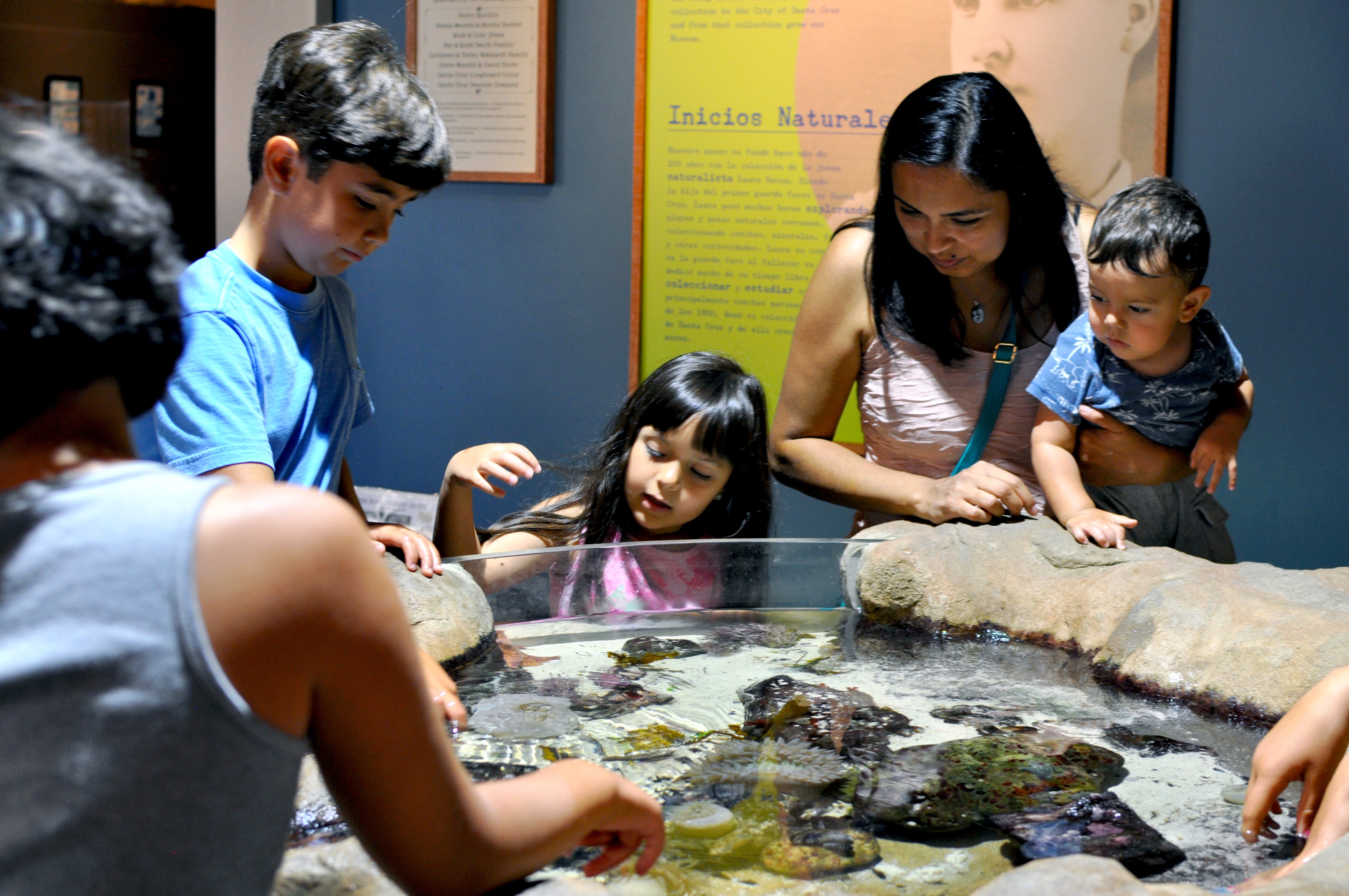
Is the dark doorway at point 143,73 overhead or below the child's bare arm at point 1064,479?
overhead

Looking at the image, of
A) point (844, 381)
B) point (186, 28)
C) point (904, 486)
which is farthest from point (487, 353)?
point (904, 486)

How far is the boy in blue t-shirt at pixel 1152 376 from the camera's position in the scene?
2.51 m

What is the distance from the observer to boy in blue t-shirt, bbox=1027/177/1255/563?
251 centimetres

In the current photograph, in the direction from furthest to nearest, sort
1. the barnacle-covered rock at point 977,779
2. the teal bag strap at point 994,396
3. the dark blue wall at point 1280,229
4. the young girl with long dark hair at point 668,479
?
the dark blue wall at point 1280,229 → the young girl with long dark hair at point 668,479 → the teal bag strap at point 994,396 → the barnacle-covered rock at point 977,779

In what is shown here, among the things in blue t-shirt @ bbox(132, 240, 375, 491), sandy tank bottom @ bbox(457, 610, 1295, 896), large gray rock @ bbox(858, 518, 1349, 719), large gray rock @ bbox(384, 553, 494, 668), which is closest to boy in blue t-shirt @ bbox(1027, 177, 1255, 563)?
large gray rock @ bbox(858, 518, 1349, 719)

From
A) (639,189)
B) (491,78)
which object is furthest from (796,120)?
(491,78)

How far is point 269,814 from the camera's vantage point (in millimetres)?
752

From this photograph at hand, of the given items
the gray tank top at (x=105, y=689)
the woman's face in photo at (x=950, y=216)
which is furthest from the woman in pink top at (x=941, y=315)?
the gray tank top at (x=105, y=689)

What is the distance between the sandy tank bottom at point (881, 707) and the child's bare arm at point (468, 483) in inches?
12.4

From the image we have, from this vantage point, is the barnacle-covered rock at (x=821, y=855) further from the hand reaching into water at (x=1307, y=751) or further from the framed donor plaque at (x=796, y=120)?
the framed donor plaque at (x=796, y=120)

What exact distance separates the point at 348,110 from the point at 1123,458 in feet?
6.38

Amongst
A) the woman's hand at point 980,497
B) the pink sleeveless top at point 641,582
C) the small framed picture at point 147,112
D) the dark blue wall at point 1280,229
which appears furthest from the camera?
the small framed picture at point 147,112

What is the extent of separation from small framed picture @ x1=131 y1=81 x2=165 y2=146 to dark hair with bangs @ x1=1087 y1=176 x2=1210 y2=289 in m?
4.09

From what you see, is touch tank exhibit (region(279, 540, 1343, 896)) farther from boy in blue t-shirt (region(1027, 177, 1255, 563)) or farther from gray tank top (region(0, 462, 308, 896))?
boy in blue t-shirt (region(1027, 177, 1255, 563))
